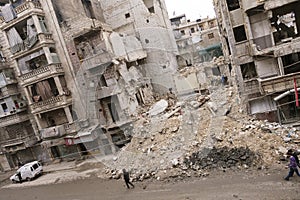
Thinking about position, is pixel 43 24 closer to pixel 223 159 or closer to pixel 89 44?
pixel 89 44

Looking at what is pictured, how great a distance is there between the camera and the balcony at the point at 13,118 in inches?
1023

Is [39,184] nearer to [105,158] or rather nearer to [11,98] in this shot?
[105,158]

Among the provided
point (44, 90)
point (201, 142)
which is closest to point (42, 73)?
point (44, 90)

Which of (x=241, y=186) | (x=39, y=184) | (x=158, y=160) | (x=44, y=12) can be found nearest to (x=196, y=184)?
(x=241, y=186)

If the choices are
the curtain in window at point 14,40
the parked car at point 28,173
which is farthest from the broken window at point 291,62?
the curtain in window at point 14,40

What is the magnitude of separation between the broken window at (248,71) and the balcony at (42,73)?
16.8 metres

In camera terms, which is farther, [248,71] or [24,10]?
[24,10]

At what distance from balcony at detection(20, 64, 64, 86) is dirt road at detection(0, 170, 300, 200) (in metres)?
10.7

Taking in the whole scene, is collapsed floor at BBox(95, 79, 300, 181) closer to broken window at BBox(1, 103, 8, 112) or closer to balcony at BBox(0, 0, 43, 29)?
balcony at BBox(0, 0, 43, 29)

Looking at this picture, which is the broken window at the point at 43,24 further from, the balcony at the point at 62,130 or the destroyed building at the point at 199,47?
the destroyed building at the point at 199,47

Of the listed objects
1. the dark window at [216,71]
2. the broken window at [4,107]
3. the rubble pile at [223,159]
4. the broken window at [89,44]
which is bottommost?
the rubble pile at [223,159]

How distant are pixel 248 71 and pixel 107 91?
12.7m

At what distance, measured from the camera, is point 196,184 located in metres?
13.5

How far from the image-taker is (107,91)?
884 inches
